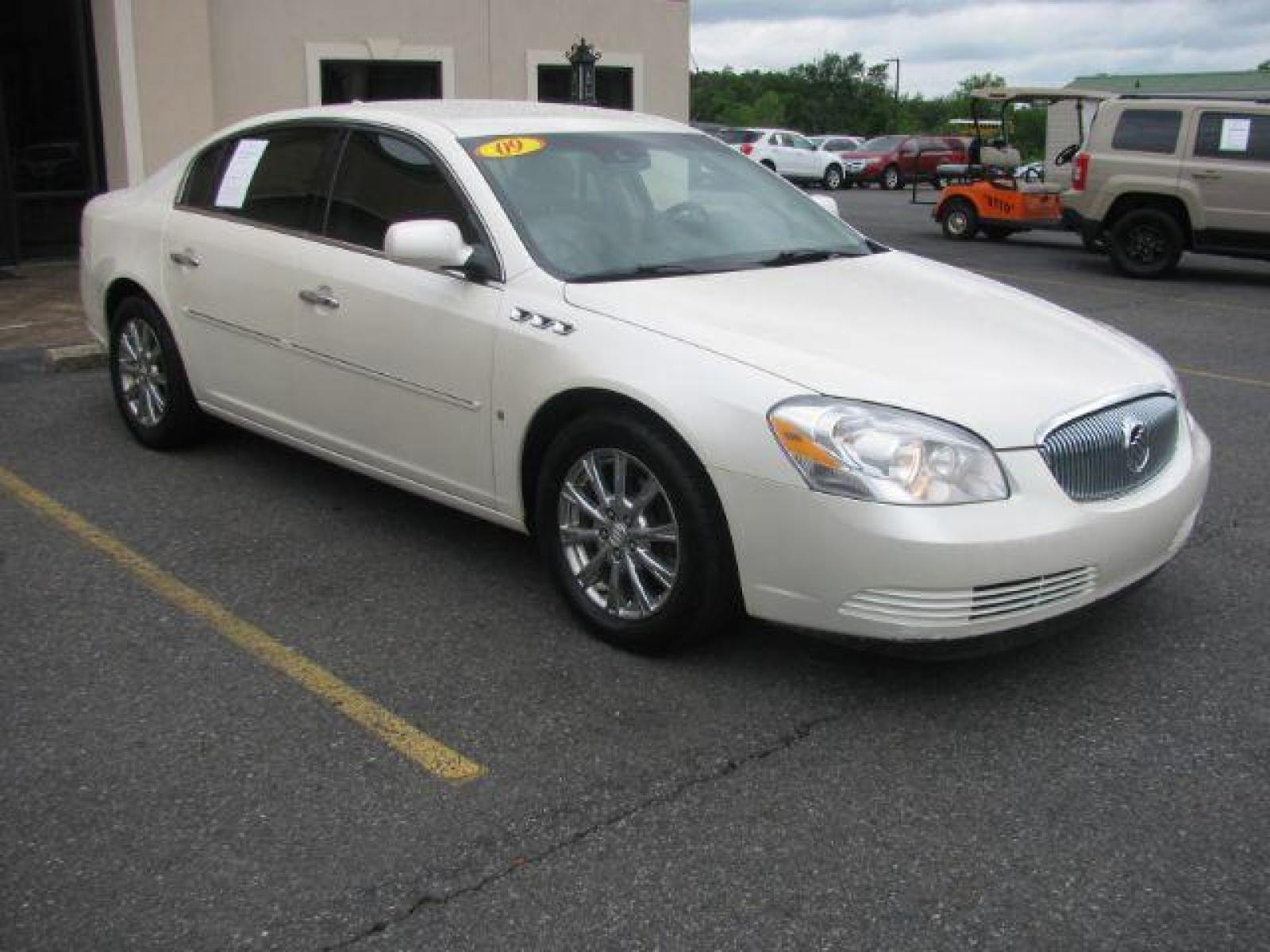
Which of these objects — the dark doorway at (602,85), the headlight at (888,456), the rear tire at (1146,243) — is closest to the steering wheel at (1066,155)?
the rear tire at (1146,243)

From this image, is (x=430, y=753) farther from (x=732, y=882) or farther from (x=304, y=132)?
(x=304, y=132)

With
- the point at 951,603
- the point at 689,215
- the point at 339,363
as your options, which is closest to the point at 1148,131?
the point at 689,215

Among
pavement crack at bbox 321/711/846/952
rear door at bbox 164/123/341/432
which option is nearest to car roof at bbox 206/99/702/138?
rear door at bbox 164/123/341/432

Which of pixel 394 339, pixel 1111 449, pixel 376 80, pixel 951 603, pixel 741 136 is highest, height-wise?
pixel 376 80

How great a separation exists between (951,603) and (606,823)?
3.53 ft

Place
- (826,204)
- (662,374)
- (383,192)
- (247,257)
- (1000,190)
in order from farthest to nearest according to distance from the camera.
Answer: (1000,190), (826,204), (247,257), (383,192), (662,374)

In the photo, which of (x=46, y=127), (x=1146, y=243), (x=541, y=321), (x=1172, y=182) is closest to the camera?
(x=541, y=321)

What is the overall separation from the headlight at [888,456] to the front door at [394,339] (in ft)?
4.05

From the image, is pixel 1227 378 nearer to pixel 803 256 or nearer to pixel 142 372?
pixel 803 256

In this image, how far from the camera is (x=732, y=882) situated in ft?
9.48

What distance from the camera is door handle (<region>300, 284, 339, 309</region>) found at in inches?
189

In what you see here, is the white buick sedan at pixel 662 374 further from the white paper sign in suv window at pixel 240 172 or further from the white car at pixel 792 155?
the white car at pixel 792 155

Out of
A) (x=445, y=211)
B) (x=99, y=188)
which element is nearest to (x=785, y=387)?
(x=445, y=211)

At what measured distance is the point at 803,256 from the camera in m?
4.84
